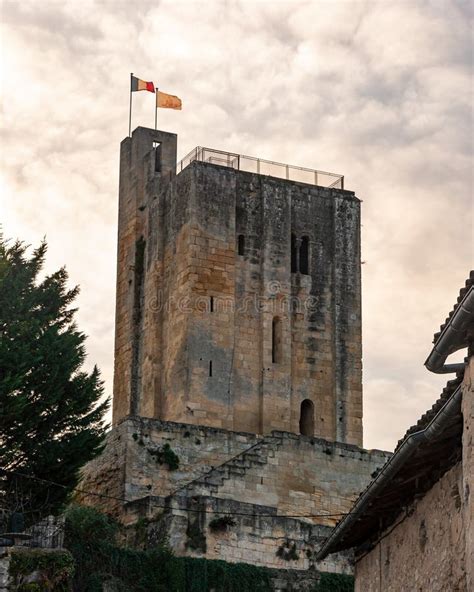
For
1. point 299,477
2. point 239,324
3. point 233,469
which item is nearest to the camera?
point 233,469

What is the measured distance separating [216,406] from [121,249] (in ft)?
25.7

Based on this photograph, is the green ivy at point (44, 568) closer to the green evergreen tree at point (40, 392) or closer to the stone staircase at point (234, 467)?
the green evergreen tree at point (40, 392)

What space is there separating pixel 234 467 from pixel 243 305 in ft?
25.7

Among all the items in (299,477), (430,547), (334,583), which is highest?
(299,477)

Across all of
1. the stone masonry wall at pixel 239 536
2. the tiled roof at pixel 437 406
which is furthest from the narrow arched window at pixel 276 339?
the tiled roof at pixel 437 406

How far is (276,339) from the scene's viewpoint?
149 ft

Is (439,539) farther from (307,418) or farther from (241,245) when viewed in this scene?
(241,245)

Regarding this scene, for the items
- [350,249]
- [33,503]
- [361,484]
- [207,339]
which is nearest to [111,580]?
[33,503]

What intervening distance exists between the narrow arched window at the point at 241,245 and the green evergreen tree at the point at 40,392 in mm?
13584

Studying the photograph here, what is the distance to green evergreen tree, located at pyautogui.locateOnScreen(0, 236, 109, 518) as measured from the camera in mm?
30125

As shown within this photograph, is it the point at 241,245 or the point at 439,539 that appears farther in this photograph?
the point at 241,245

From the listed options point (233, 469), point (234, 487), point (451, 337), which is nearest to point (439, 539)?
point (451, 337)

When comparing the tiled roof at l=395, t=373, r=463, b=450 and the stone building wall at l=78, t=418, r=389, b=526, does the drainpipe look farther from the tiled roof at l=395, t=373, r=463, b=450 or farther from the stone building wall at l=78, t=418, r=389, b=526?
the stone building wall at l=78, t=418, r=389, b=526

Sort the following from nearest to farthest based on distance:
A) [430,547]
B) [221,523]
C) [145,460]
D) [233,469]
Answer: [430,547]
[221,523]
[233,469]
[145,460]
